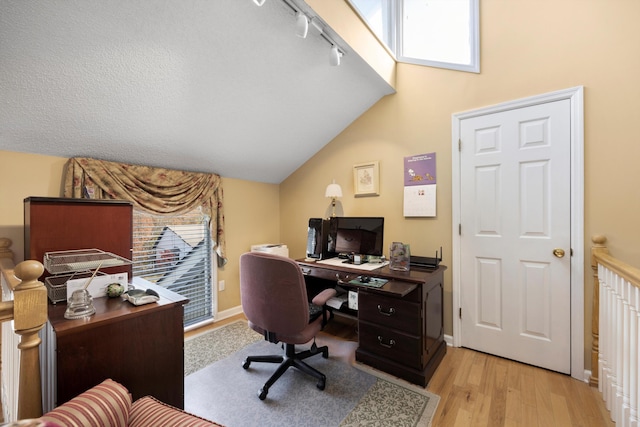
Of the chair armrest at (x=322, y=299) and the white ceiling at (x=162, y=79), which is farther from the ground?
the white ceiling at (x=162, y=79)

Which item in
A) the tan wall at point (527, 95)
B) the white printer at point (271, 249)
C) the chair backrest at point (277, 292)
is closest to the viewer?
the chair backrest at point (277, 292)

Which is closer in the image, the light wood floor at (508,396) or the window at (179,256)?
the light wood floor at (508,396)

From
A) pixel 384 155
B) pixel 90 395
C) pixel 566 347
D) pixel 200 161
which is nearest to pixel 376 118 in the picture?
pixel 384 155

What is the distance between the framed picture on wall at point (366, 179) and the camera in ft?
9.09

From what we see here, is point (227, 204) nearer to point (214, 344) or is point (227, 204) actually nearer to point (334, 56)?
point (214, 344)

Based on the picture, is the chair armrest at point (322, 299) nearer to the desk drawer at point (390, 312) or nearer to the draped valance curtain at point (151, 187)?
the desk drawer at point (390, 312)

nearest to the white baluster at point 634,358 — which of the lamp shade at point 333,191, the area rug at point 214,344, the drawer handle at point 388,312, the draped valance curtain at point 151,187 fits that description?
the drawer handle at point 388,312

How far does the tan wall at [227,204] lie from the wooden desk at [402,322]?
1508 mm

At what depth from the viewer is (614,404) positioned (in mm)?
1425

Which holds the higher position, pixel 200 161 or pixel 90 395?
pixel 200 161

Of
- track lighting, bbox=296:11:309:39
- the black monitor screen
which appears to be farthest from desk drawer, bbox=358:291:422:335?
track lighting, bbox=296:11:309:39

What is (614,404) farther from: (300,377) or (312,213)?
(312,213)

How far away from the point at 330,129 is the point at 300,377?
2420 millimetres

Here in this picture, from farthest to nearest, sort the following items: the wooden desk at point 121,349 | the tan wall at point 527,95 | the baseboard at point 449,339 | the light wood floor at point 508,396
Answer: the baseboard at point 449,339
the tan wall at point 527,95
the light wood floor at point 508,396
the wooden desk at point 121,349
